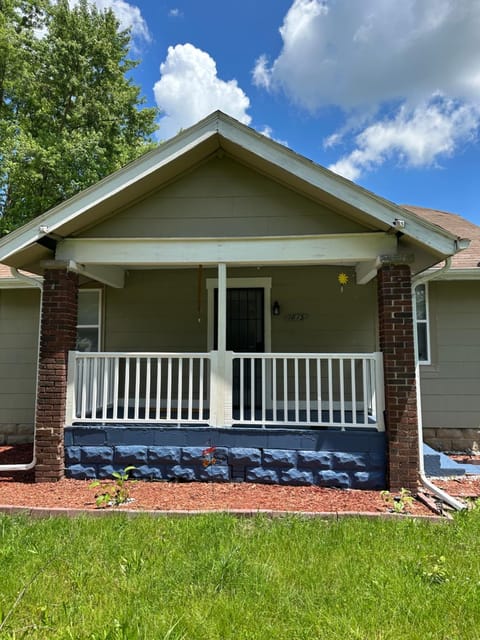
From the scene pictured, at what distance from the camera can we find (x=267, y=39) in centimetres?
1180

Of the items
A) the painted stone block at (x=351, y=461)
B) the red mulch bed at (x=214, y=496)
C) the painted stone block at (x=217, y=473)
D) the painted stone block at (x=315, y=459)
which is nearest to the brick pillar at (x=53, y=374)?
the red mulch bed at (x=214, y=496)

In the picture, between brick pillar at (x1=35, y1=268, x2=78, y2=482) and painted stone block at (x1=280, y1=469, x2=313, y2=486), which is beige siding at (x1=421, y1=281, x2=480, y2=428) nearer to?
painted stone block at (x1=280, y1=469, x2=313, y2=486)

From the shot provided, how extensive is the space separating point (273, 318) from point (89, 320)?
3.47 meters

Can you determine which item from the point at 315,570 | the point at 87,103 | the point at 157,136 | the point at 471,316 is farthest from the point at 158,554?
the point at 157,136

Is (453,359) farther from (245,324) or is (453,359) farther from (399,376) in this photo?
(245,324)

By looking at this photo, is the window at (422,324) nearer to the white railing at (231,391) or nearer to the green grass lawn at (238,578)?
the white railing at (231,391)

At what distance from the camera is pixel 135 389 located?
6.91 meters

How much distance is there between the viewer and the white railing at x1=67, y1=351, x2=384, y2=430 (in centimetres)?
512

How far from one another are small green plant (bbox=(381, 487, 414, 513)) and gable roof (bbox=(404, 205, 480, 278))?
380cm

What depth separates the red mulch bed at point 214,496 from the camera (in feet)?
14.1

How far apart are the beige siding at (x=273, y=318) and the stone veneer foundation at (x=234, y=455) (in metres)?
2.34

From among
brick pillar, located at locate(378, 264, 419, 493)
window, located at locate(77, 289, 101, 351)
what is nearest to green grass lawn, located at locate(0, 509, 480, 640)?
brick pillar, located at locate(378, 264, 419, 493)

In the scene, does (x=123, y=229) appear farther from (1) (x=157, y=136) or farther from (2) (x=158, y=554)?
(1) (x=157, y=136)

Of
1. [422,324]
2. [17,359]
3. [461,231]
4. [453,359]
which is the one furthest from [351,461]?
[17,359]
